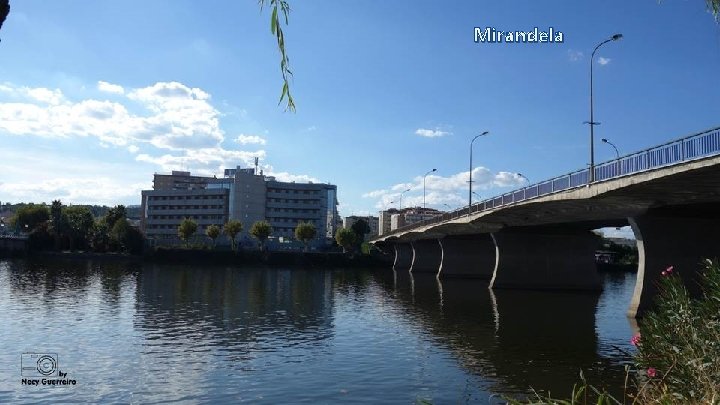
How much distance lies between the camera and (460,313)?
144 feet

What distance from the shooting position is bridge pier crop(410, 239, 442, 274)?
4628 inches

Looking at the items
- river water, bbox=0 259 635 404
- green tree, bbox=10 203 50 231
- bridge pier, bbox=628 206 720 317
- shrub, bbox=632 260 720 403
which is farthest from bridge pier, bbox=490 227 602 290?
green tree, bbox=10 203 50 231

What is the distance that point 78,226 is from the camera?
14688 centimetres

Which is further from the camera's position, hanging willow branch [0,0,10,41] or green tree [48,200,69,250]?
green tree [48,200,69,250]

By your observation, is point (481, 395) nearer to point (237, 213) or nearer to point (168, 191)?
point (237, 213)

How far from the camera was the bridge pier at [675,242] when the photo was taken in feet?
130

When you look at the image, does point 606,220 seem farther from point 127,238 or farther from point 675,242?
point 127,238

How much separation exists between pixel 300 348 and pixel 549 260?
4404 centimetres

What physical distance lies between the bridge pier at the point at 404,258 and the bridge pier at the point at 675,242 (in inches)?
3817

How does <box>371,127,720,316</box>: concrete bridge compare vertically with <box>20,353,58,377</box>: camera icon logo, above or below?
above

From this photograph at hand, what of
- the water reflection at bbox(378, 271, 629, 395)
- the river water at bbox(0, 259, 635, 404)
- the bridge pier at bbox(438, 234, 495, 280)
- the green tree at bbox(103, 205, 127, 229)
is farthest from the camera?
the green tree at bbox(103, 205, 127, 229)

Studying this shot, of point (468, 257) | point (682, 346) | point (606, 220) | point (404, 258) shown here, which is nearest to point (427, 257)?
point (404, 258)

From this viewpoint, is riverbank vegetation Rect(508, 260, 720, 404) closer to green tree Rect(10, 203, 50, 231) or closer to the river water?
the river water

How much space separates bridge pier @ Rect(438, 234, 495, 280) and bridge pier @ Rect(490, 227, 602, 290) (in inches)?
975
